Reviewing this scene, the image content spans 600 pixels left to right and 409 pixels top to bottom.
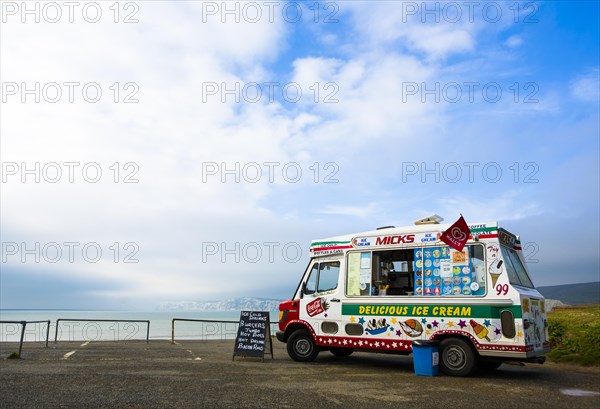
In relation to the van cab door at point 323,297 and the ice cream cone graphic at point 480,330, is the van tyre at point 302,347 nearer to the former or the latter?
the van cab door at point 323,297

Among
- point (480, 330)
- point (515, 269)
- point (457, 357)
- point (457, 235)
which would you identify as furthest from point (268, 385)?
point (515, 269)

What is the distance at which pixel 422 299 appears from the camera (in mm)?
11164

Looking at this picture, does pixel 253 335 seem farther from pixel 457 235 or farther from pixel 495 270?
pixel 495 270

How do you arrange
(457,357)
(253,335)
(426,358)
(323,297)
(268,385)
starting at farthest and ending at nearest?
1. (253,335)
2. (323,297)
3. (457,357)
4. (426,358)
5. (268,385)

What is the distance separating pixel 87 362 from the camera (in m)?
11.9

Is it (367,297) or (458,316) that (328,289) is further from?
(458,316)

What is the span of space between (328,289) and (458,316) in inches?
129

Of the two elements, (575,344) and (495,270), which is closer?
(495,270)

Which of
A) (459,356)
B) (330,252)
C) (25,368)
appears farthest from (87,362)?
(459,356)

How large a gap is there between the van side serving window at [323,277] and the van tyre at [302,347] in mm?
1041

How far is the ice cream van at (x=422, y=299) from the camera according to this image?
406 inches

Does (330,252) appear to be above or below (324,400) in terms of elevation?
above

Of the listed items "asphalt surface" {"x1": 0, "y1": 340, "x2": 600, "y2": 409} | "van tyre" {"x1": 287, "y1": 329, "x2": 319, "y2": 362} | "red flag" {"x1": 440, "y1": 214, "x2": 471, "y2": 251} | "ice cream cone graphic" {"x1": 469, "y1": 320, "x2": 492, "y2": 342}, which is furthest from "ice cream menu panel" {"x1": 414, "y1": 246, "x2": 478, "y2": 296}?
"van tyre" {"x1": 287, "y1": 329, "x2": 319, "y2": 362}

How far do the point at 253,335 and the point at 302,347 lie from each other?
1.26 m
